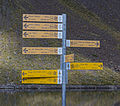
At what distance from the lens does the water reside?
4203mm

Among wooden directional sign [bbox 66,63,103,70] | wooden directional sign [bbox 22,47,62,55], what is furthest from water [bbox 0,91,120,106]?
wooden directional sign [bbox 22,47,62,55]

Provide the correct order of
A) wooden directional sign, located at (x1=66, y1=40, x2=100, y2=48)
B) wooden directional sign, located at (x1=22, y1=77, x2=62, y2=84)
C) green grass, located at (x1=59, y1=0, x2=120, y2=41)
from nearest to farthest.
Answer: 1. wooden directional sign, located at (x1=22, y1=77, x2=62, y2=84)
2. wooden directional sign, located at (x1=66, y1=40, x2=100, y2=48)
3. green grass, located at (x1=59, y1=0, x2=120, y2=41)

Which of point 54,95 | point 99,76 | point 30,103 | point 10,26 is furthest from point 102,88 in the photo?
point 10,26

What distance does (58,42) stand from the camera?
707 cm

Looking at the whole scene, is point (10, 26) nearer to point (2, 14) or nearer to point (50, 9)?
point (2, 14)

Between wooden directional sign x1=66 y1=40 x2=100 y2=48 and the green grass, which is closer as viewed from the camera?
wooden directional sign x1=66 y1=40 x2=100 y2=48

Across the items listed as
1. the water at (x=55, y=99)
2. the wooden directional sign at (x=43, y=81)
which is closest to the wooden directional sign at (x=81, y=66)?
the wooden directional sign at (x=43, y=81)

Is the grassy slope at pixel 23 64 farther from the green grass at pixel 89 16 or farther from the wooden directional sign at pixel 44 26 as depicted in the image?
the green grass at pixel 89 16

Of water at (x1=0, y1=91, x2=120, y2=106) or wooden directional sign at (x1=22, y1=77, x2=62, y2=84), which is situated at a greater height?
wooden directional sign at (x1=22, y1=77, x2=62, y2=84)

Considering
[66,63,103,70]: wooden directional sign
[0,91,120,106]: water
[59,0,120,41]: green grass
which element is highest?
[59,0,120,41]: green grass

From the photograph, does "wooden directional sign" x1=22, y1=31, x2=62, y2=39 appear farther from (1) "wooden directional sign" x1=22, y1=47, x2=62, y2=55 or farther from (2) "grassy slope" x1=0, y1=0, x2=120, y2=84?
(2) "grassy slope" x1=0, y1=0, x2=120, y2=84

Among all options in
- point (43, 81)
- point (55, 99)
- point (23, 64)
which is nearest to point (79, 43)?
point (43, 81)

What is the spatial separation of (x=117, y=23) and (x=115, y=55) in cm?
383

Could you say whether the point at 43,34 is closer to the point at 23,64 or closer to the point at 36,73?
the point at 36,73
